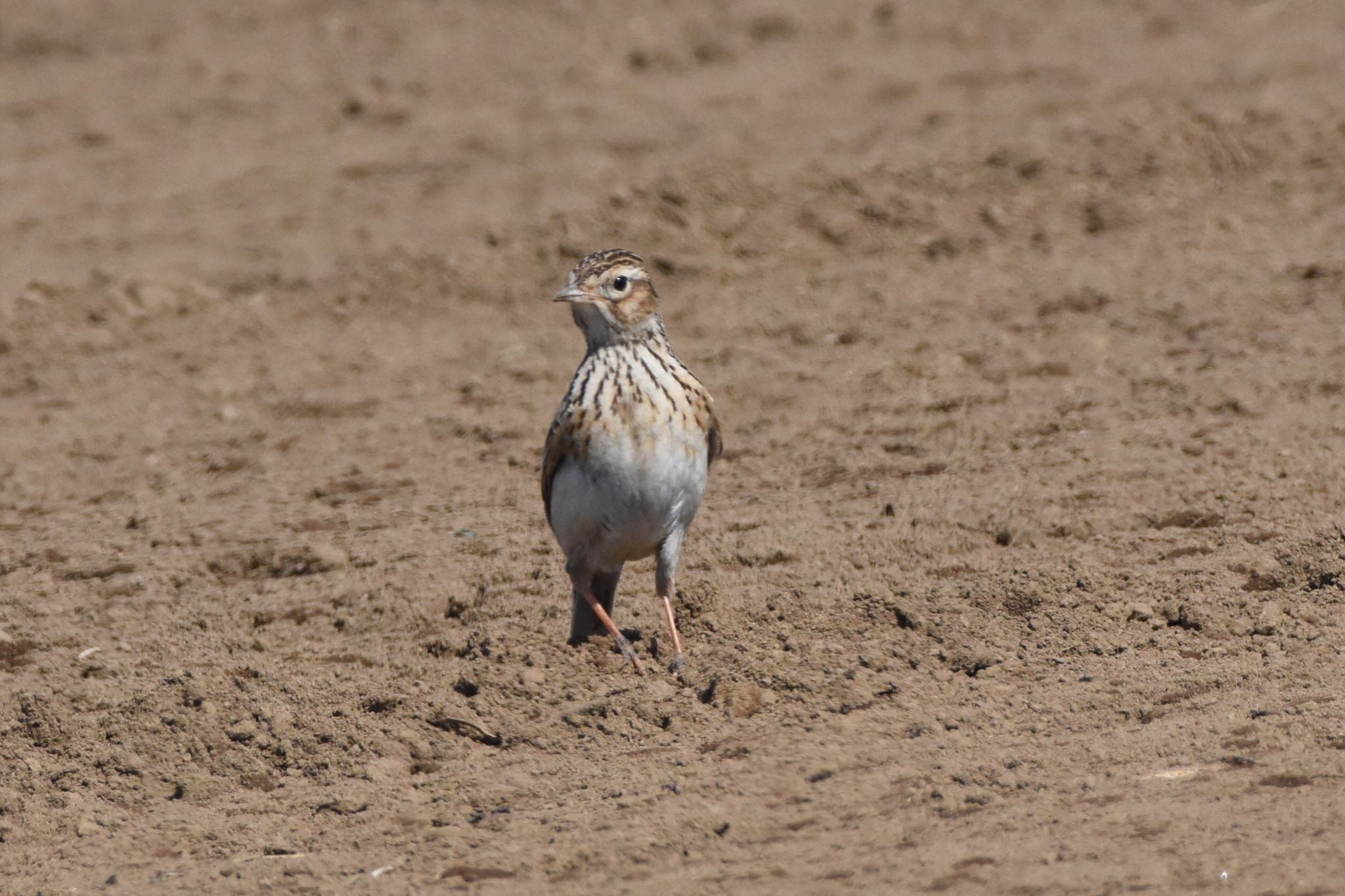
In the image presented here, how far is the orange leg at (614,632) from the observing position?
713cm

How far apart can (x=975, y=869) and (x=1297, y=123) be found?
365 inches

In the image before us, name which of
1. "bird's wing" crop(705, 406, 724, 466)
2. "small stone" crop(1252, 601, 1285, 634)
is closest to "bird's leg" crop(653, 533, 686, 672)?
"bird's wing" crop(705, 406, 724, 466)

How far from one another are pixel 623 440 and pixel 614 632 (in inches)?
31.0

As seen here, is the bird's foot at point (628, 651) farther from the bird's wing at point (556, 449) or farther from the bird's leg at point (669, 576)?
the bird's wing at point (556, 449)

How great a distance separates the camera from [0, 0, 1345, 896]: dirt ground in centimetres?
601

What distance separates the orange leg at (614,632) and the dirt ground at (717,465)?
0.06 metres

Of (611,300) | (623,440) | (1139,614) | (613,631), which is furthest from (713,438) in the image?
(1139,614)

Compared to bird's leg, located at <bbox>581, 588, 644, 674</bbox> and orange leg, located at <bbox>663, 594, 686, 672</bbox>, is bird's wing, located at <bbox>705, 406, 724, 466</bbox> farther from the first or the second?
bird's leg, located at <bbox>581, 588, 644, 674</bbox>

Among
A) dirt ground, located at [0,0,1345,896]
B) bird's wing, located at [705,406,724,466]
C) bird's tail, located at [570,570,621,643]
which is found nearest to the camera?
dirt ground, located at [0,0,1345,896]

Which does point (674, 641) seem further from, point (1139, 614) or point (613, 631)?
point (1139, 614)

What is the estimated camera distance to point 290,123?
54.5 feet

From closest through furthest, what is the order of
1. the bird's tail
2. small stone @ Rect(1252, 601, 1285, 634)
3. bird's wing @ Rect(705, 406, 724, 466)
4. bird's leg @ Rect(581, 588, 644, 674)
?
small stone @ Rect(1252, 601, 1285, 634) → bird's leg @ Rect(581, 588, 644, 674) → bird's wing @ Rect(705, 406, 724, 466) → the bird's tail

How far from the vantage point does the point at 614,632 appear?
287 inches

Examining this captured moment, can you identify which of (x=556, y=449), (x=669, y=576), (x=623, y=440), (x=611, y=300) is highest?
(x=611, y=300)
